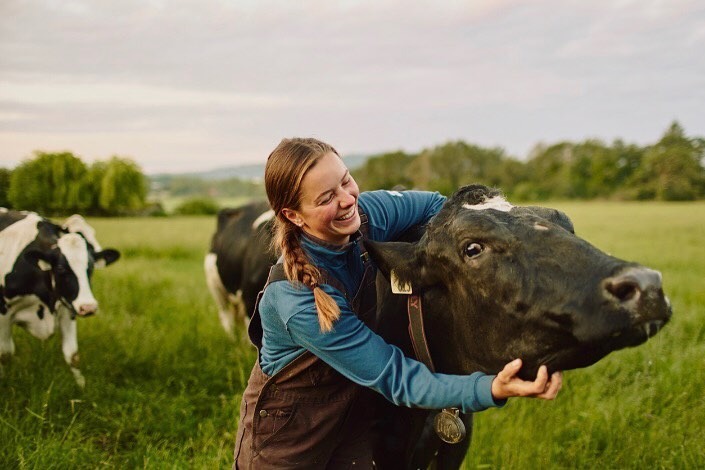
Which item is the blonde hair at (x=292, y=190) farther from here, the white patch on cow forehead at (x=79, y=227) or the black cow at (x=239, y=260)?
the white patch on cow forehead at (x=79, y=227)

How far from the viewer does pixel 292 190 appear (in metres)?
2.38

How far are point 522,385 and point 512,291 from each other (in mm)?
303

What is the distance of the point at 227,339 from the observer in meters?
6.69

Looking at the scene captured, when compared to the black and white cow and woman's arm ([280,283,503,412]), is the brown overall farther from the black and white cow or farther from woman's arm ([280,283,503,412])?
the black and white cow

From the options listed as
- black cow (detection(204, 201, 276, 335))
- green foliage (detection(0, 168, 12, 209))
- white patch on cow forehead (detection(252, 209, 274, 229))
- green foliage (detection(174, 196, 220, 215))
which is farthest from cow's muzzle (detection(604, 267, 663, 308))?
green foliage (detection(174, 196, 220, 215))

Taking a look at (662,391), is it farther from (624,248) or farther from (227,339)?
(624,248)

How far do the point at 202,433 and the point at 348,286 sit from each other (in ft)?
8.47

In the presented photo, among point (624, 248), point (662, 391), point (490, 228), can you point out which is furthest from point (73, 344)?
point (624, 248)

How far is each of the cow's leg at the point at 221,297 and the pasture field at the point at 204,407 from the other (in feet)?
0.55

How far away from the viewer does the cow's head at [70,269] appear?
5.26 m

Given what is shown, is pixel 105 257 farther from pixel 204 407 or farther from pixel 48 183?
pixel 48 183

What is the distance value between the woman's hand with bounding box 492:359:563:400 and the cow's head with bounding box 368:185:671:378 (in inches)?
3.5

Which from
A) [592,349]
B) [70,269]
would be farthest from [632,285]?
[70,269]

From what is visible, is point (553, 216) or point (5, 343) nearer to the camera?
point (553, 216)
